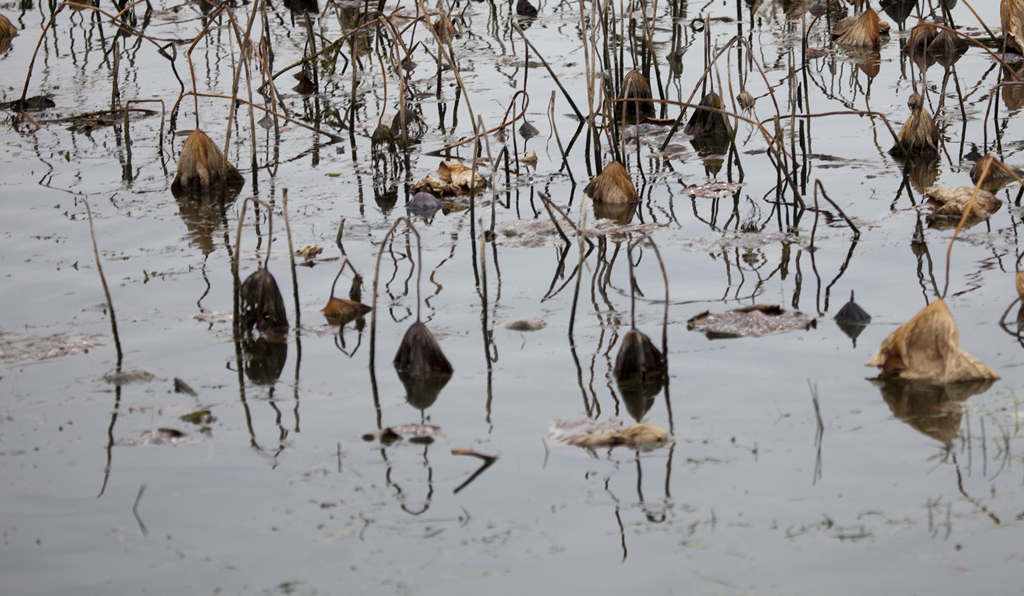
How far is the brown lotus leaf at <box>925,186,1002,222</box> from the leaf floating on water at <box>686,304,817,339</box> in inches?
51.4

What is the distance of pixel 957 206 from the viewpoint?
188 inches

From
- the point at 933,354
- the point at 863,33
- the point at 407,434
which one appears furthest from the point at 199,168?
the point at 863,33

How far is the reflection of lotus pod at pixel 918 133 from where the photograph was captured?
5.40 m

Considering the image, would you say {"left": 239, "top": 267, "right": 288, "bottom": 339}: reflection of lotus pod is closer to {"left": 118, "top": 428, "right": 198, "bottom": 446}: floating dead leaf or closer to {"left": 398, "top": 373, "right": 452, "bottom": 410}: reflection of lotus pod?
{"left": 398, "top": 373, "right": 452, "bottom": 410}: reflection of lotus pod

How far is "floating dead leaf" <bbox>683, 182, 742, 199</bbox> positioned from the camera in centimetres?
521

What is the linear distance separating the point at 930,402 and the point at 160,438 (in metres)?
2.04

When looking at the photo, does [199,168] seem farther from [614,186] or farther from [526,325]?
[526,325]

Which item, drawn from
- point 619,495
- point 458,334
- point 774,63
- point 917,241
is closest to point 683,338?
point 458,334

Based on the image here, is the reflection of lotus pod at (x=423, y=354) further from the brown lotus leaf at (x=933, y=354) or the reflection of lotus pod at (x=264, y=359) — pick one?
the brown lotus leaf at (x=933, y=354)

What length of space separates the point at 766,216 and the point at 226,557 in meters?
2.90

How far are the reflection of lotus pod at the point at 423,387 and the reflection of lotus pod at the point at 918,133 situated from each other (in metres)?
2.82

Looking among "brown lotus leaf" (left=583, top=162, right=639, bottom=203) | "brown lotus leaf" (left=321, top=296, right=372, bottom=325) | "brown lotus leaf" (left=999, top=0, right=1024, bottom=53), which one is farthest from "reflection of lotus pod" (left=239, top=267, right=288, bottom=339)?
"brown lotus leaf" (left=999, top=0, right=1024, bottom=53)

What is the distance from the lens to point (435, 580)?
258 cm

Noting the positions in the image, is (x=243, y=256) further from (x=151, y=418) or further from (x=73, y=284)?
(x=151, y=418)
